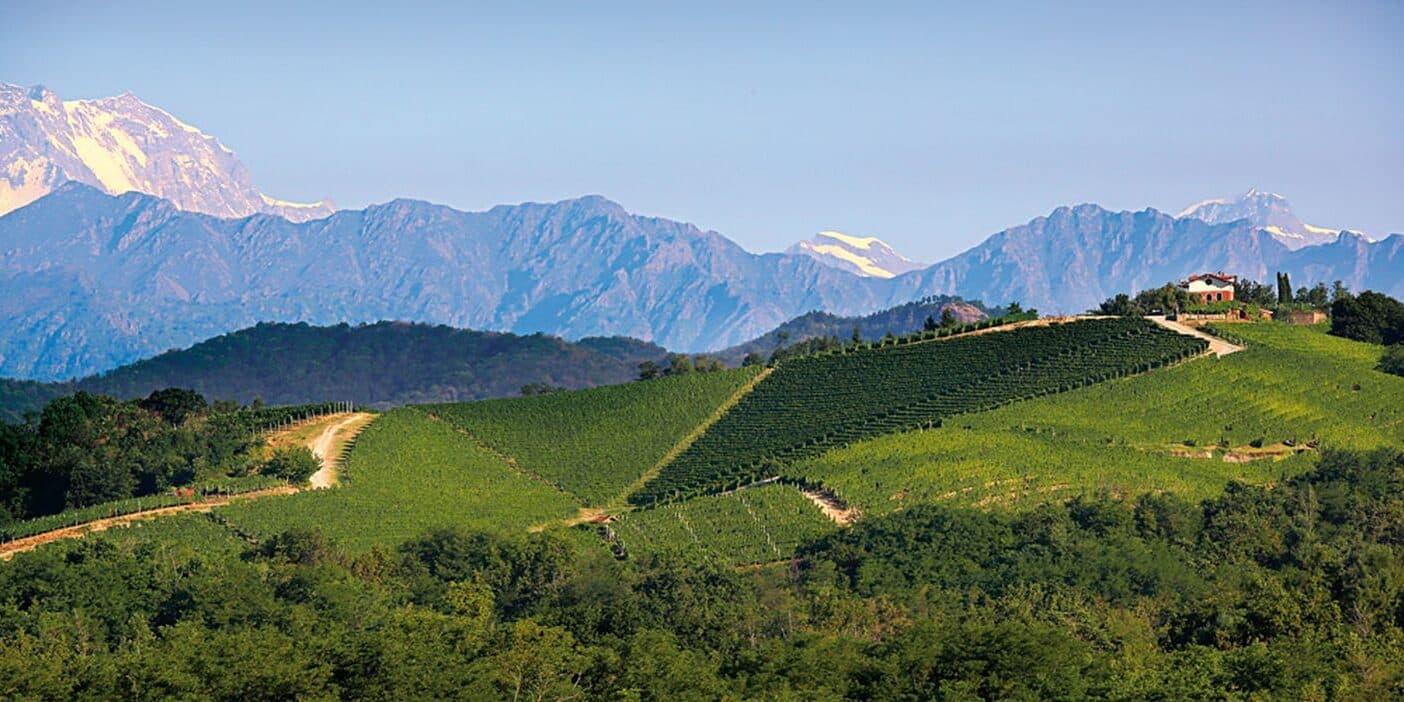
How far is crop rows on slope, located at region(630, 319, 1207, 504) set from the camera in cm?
10631

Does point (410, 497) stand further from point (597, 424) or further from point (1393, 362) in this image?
point (1393, 362)

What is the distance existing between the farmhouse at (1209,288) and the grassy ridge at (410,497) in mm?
57814

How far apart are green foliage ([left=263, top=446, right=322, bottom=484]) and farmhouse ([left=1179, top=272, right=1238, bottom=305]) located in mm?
68180

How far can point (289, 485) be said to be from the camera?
103 meters

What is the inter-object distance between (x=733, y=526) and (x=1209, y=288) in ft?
216

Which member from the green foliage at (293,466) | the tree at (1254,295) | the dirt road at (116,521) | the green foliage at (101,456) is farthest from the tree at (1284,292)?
the dirt road at (116,521)

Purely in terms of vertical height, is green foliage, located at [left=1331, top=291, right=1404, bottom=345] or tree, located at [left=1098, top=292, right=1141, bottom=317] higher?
tree, located at [left=1098, top=292, right=1141, bottom=317]

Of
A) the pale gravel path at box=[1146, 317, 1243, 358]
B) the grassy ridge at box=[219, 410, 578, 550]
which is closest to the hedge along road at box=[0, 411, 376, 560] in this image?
the grassy ridge at box=[219, 410, 578, 550]

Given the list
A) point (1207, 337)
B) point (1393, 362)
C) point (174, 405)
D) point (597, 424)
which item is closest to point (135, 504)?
point (174, 405)

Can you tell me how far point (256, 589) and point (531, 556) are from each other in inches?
507

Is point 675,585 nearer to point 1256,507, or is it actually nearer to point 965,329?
point 1256,507

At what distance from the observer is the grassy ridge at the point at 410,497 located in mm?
93188

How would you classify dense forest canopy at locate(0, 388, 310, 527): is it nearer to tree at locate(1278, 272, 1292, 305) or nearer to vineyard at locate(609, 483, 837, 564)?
vineyard at locate(609, 483, 837, 564)

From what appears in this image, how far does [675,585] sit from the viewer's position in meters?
76.3
